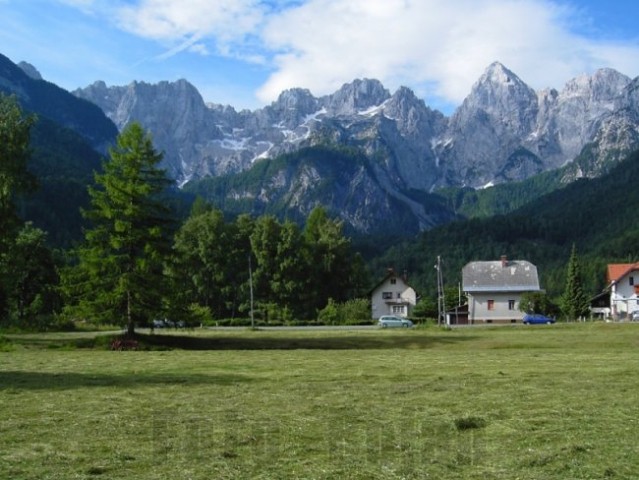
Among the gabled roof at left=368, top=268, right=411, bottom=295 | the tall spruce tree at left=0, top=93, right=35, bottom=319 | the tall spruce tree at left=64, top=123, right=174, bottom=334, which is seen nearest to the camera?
the tall spruce tree at left=0, top=93, right=35, bottom=319

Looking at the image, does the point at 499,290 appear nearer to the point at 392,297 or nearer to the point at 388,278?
the point at 392,297

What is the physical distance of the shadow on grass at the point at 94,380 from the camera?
72.1 ft

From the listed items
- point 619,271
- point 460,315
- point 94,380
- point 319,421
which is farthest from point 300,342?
point 619,271

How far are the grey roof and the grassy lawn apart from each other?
279 feet

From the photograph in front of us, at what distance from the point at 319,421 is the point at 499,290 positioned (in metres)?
101

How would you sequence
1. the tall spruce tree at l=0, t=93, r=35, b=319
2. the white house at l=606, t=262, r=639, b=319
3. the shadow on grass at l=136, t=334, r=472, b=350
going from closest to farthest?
1. the tall spruce tree at l=0, t=93, r=35, b=319
2. the shadow on grass at l=136, t=334, r=472, b=350
3. the white house at l=606, t=262, r=639, b=319

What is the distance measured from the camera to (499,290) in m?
112

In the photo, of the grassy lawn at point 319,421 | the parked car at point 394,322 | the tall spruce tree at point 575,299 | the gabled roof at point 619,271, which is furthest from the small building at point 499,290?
the grassy lawn at point 319,421

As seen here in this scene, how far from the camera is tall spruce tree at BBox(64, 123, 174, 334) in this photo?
4569cm

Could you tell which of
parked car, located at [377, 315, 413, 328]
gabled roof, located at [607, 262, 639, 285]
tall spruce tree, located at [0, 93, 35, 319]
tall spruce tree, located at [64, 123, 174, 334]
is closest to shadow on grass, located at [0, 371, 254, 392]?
tall spruce tree, located at [64, 123, 174, 334]

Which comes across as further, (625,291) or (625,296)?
(625,291)

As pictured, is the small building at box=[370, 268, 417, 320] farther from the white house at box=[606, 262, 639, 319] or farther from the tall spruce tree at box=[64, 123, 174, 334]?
the tall spruce tree at box=[64, 123, 174, 334]

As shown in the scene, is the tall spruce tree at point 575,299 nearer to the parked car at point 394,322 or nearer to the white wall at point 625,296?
the white wall at point 625,296

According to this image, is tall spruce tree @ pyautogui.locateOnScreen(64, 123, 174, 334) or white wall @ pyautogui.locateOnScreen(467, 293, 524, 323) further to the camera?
white wall @ pyautogui.locateOnScreen(467, 293, 524, 323)
